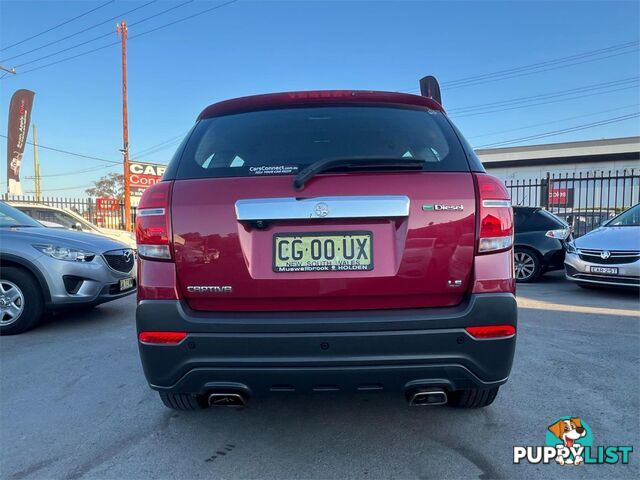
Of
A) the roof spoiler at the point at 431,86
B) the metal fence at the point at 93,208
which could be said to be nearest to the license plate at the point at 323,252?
the roof spoiler at the point at 431,86

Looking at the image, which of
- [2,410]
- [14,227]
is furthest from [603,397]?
[14,227]

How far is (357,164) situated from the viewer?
2033 mm

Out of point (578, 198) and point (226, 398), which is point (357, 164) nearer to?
point (226, 398)

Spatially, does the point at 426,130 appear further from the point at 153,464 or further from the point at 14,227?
the point at 14,227

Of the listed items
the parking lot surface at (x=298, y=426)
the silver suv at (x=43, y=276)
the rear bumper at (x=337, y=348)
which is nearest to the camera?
the rear bumper at (x=337, y=348)

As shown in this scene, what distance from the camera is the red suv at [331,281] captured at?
196 centimetres

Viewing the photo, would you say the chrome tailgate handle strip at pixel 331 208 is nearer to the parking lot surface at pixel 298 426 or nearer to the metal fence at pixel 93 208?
the parking lot surface at pixel 298 426

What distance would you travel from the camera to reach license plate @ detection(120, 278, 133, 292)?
523 centimetres

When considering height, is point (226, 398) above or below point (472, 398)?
above

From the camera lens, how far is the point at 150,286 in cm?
206

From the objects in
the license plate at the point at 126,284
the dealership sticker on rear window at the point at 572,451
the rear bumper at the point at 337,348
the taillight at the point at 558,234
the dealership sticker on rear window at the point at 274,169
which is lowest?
the dealership sticker on rear window at the point at 572,451

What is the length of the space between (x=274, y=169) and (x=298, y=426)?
5.08 feet

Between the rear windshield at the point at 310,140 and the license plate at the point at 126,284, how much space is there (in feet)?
11.4

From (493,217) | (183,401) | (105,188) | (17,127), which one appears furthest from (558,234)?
(105,188)
